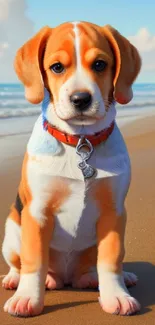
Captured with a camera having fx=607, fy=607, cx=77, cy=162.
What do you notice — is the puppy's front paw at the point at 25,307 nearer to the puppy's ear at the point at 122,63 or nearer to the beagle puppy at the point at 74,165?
the beagle puppy at the point at 74,165

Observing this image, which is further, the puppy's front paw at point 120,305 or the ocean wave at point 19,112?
the ocean wave at point 19,112

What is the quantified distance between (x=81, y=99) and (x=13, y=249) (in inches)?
42.8

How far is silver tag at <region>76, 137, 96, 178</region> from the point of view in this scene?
10.2 feet

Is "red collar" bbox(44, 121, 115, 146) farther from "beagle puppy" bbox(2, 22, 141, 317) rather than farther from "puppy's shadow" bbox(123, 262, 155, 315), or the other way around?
"puppy's shadow" bbox(123, 262, 155, 315)

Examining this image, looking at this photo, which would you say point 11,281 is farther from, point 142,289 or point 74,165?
point 74,165

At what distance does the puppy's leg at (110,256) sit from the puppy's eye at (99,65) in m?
0.59

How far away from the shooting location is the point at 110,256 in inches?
126

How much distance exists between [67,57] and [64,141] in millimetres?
444

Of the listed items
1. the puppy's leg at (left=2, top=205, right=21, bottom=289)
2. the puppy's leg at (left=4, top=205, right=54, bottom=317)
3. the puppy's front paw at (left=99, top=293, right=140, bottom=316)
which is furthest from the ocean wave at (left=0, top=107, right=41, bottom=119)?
the puppy's front paw at (left=99, top=293, right=140, bottom=316)

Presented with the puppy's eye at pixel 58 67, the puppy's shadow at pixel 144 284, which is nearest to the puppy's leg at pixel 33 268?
the puppy's shadow at pixel 144 284

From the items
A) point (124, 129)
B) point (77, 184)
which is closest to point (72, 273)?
point (77, 184)

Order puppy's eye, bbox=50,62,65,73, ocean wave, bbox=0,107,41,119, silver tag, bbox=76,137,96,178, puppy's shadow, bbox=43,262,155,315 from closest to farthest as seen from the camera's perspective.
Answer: puppy's eye, bbox=50,62,65,73 → silver tag, bbox=76,137,96,178 → puppy's shadow, bbox=43,262,155,315 → ocean wave, bbox=0,107,41,119

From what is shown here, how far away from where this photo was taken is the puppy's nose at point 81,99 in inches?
114

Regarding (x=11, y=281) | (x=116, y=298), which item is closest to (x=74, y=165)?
(x=116, y=298)
